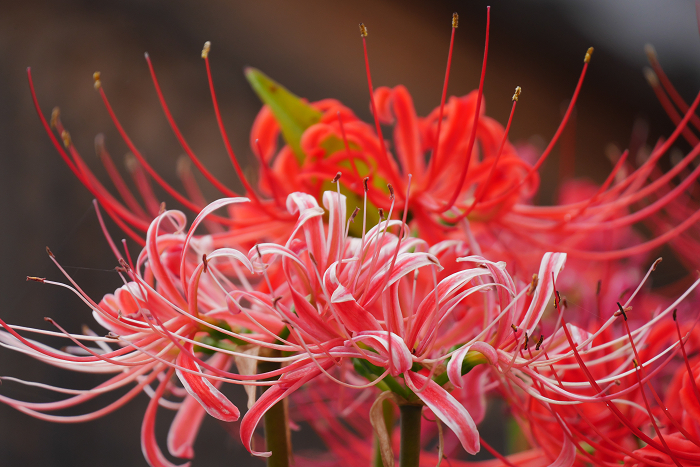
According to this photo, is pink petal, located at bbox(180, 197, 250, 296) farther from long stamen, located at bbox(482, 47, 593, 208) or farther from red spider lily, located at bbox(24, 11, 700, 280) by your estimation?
long stamen, located at bbox(482, 47, 593, 208)

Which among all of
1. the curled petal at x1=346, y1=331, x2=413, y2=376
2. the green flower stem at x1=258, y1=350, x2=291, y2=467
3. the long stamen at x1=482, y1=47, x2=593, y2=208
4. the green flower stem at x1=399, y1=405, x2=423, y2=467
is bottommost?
the green flower stem at x1=258, y1=350, x2=291, y2=467

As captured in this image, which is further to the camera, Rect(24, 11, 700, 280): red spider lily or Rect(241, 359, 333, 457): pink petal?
Rect(24, 11, 700, 280): red spider lily

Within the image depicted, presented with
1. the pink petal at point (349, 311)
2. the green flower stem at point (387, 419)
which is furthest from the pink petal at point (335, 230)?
the green flower stem at point (387, 419)

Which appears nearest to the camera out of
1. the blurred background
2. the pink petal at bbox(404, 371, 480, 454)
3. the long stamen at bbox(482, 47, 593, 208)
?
the pink petal at bbox(404, 371, 480, 454)

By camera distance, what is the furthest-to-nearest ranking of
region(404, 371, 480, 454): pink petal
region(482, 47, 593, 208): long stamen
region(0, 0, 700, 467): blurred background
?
1. region(0, 0, 700, 467): blurred background
2. region(482, 47, 593, 208): long stamen
3. region(404, 371, 480, 454): pink petal

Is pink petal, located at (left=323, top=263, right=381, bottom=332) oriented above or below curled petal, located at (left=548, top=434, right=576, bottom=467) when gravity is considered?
above

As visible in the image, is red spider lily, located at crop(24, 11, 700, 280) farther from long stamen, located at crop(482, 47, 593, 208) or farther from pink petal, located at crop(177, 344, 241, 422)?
pink petal, located at crop(177, 344, 241, 422)

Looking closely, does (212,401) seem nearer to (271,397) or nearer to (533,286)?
(271,397)

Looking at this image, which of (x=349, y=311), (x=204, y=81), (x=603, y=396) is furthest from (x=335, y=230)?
(x=204, y=81)

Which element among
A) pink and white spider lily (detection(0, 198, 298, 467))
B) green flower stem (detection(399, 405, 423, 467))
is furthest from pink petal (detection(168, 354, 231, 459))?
green flower stem (detection(399, 405, 423, 467))
